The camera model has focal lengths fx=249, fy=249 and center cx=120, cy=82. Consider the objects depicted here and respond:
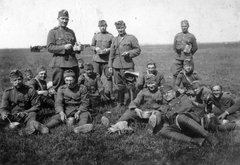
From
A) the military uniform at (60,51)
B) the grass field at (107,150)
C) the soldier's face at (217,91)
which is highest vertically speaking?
the military uniform at (60,51)

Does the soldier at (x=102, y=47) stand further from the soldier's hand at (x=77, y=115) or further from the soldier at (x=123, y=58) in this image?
the soldier's hand at (x=77, y=115)

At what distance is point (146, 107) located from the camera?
5.99 meters

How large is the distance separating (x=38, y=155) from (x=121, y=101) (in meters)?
3.36

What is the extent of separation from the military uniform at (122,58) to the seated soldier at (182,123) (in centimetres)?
227

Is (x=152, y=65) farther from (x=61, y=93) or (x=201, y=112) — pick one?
(x=61, y=93)

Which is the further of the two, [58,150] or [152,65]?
[152,65]

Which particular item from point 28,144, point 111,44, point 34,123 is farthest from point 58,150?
point 111,44

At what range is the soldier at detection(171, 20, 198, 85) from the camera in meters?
8.09

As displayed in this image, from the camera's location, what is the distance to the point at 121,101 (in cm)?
710

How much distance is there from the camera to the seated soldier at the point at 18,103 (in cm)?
540

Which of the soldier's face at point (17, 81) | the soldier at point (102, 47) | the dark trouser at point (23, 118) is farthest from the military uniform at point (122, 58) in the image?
the soldier's face at point (17, 81)

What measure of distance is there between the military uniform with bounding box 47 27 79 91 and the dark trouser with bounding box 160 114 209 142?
325 cm

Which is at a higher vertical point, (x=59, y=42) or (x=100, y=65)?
(x=59, y=42)

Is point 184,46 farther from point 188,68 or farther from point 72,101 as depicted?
point 72,101
